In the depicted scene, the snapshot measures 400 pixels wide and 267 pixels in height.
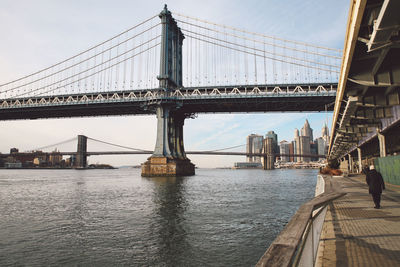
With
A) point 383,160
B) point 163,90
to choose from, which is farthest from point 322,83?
point 383,160

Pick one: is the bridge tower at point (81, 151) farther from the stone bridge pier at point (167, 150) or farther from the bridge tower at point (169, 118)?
the stone bridge pier at point (167, 150)

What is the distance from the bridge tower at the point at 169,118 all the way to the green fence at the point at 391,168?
38423mm

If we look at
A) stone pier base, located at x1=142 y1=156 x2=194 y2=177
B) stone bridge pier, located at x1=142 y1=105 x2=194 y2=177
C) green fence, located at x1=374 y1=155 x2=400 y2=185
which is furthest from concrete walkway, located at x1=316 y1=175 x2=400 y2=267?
stone bridge pier, located at x1=142 y1=105 x2=194 y2=177

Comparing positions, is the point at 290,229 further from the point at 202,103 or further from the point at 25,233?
the point at 202,103

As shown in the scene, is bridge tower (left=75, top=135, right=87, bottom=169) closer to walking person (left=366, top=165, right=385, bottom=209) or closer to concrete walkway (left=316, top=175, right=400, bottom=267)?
walking person (left=366, top=165, right=385, bottom=209)

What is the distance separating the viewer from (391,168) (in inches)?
875

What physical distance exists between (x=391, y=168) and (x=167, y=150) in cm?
4250

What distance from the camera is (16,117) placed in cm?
8106

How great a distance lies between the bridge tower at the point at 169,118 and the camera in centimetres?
5638

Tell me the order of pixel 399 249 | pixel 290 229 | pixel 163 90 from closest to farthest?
pixel 290 229, pixel 399 249, pixel 163 90

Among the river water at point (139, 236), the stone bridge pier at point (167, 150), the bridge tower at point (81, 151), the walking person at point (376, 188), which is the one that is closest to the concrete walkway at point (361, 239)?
the walking person at point (376, 188)

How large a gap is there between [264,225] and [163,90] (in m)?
52.1

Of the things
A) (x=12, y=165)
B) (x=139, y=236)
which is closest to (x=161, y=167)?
(x=139, y=236)

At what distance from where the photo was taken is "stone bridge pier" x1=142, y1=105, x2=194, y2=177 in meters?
55.8
